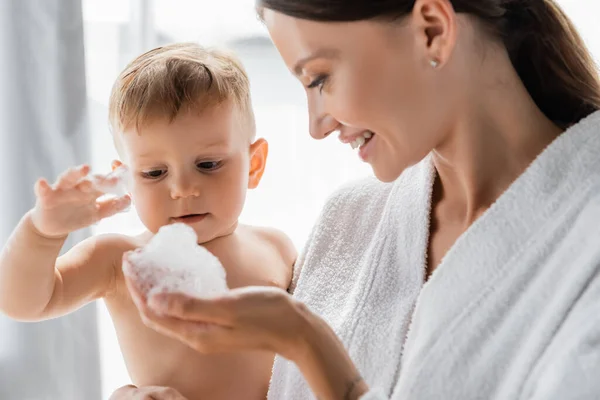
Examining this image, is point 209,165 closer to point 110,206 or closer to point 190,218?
point 190,218

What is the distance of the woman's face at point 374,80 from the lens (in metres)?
0.97

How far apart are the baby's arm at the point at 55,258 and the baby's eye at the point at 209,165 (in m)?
0.16

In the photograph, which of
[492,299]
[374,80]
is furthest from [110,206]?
[492,299]

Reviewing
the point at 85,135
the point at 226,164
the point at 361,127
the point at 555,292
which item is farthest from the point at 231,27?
the point at 555,292

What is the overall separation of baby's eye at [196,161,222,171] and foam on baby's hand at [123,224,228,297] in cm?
19

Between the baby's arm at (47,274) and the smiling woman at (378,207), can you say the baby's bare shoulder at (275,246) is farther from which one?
the baby's arm at (47,274)

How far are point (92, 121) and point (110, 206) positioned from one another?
1.80 feet

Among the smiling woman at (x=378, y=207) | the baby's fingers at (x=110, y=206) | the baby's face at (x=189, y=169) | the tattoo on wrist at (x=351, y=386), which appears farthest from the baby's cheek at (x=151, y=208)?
the tattoo on wrist at (x=351, y=386)

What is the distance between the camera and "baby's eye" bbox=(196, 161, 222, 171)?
122cm

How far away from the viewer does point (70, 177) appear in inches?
40.3

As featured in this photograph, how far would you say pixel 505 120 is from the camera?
3.47ft

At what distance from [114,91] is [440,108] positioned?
1.68 feet

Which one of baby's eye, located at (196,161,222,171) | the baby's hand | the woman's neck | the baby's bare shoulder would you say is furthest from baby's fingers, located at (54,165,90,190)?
the woman's neck

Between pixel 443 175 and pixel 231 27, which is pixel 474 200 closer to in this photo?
pixel 443 175
